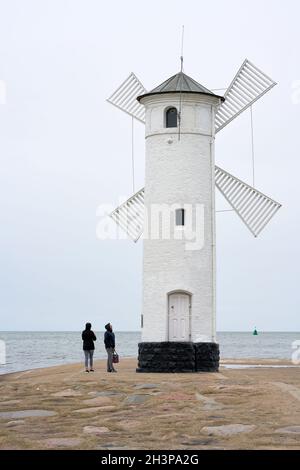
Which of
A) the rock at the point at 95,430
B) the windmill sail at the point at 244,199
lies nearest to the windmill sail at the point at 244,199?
the windmill sail at the point at 244,199

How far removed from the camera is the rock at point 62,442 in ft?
A: 43.3

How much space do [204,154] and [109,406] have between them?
39.1 ft

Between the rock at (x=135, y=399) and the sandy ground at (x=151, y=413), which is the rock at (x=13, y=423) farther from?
the rock at (x=135, y=399)

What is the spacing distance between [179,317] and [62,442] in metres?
14.1

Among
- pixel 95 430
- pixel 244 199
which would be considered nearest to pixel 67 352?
pixel 244 199

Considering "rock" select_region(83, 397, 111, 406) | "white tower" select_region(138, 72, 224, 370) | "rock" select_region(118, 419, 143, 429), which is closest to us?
"rock" select_region(118, 419, 143, 429)

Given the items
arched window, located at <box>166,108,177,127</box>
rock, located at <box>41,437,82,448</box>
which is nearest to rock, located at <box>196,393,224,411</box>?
rock, located at <box>41,437,82,448</box>

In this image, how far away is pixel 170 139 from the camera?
27656 mm

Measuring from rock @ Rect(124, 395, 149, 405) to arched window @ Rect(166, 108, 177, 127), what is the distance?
11056 millimetres

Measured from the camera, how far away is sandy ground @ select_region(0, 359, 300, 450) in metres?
13.5

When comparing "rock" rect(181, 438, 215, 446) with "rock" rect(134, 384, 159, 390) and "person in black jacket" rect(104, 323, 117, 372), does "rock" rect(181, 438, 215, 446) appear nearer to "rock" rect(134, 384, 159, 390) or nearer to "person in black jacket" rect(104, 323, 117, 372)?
"rock" rect(134, 384, 159, 390)

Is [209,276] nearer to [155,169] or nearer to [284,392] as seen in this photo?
[155,169]

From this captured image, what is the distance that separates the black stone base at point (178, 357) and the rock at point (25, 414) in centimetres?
1000
